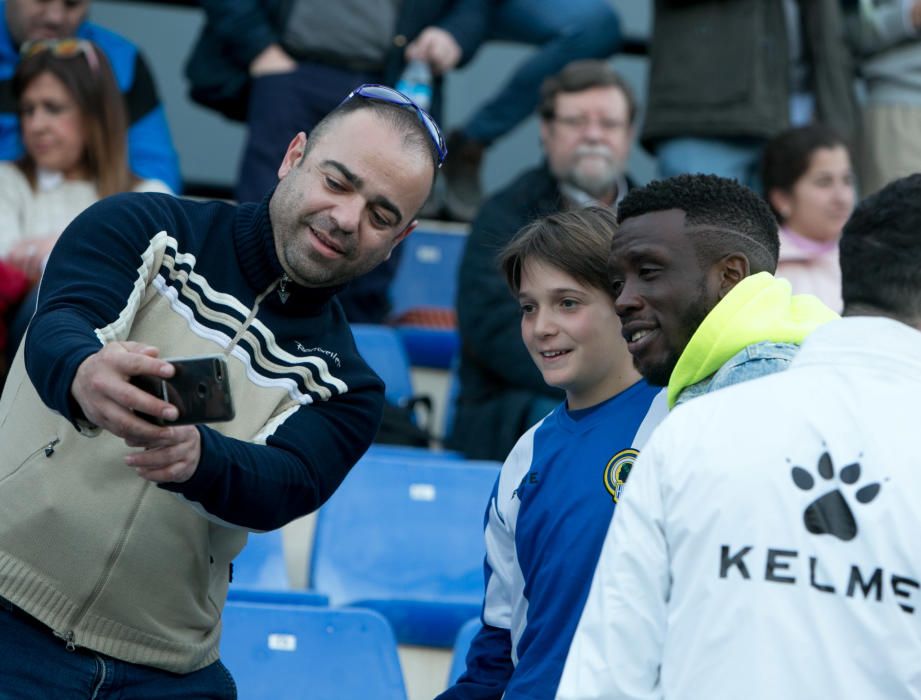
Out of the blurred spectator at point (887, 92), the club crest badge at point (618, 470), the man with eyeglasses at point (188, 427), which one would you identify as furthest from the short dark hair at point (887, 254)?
the blurred spectator at point (887, 92)

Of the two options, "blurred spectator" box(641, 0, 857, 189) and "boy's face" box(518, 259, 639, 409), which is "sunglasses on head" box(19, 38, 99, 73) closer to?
"blurred spectator" box(641, 0, 857, 189)

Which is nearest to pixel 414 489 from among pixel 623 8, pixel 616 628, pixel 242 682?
pixel 242 682

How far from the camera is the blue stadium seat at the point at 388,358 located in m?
5.19

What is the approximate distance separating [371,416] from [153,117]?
324cm

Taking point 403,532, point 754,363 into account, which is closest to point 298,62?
point 403,532

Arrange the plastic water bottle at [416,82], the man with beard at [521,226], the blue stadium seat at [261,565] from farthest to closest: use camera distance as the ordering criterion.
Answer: the plastic water bottle at [416,82], the man with beard at [521,226], the blue stadium seat at [261,565]

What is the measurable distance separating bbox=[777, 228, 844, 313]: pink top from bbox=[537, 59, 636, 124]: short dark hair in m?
0.79

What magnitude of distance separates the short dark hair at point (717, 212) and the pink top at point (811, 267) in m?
2.42

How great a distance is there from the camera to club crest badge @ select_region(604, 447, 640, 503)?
2.56 meters

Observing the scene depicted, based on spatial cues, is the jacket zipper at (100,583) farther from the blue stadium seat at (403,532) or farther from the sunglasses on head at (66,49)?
the sunglasses on head at (66,49)

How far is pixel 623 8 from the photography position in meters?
7.48

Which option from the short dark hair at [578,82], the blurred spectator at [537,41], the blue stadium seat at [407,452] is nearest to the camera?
the blue stadium seat at [407,452]

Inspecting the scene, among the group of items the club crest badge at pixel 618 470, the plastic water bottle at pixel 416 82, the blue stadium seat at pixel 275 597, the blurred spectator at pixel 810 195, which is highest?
the club crest badge at pixel 618 470

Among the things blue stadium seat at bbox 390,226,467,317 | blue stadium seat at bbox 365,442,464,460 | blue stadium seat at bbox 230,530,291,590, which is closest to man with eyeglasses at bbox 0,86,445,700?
blue stadium seat at bbox 230,530,291,590
